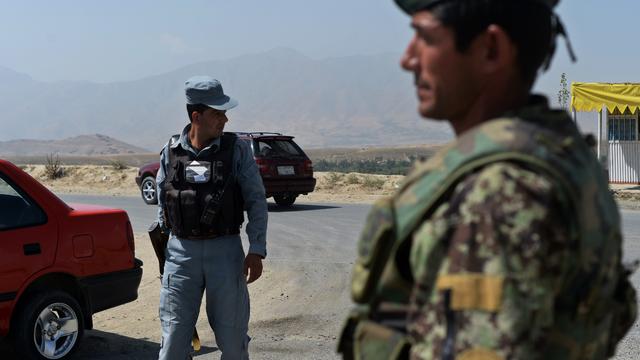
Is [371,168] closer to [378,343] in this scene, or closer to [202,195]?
[202,195]

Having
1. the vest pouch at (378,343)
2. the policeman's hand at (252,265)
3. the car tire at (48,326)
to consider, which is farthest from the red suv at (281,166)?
the vest pouch at (378,343)

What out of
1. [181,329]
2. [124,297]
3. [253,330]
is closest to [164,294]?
[181,329]

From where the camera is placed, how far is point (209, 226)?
417 centimetres

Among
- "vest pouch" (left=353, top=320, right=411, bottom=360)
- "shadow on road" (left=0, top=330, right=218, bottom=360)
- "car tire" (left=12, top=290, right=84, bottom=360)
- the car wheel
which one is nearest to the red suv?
the car wheel

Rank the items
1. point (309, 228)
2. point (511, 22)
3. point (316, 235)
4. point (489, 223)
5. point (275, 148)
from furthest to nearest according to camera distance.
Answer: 1. point (275, 148)
2. point (309, 228)
3. point (316, 235)
4. point (511, 22)
5. point (489, 223)

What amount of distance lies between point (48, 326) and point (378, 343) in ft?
15.0

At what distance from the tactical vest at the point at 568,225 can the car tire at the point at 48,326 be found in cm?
438

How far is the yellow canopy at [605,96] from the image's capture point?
19500 millimetres

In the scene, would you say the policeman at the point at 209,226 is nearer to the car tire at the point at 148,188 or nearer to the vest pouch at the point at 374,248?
the vest pouch at the point at 374,248

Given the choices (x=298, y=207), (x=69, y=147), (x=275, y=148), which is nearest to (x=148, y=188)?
(x=275, y=148)

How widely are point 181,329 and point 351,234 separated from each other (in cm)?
901

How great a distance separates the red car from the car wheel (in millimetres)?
12073

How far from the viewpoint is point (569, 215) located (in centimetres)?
138

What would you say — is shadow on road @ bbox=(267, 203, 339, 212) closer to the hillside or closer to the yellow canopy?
the yellow canopy
